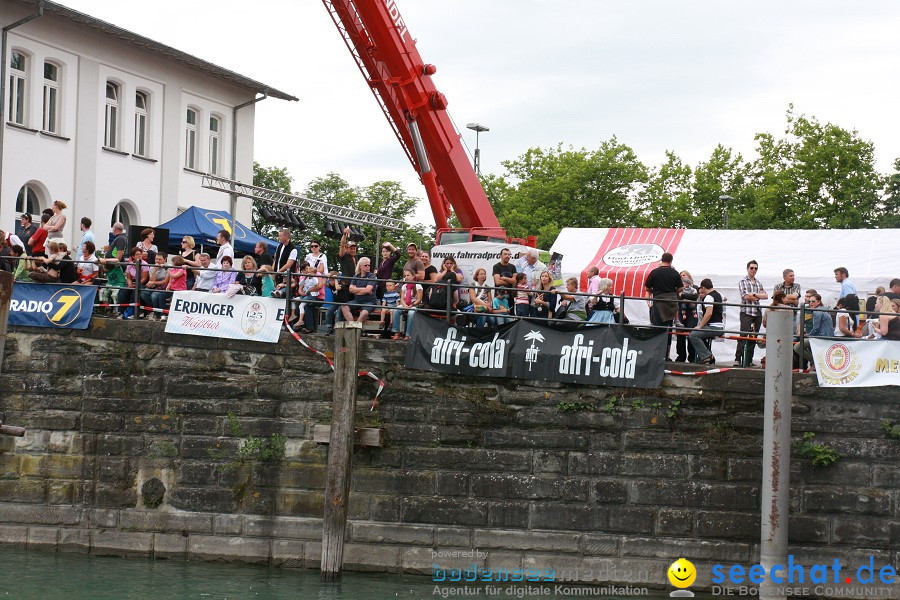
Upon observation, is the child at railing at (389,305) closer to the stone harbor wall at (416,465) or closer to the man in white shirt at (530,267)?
the stone harbor wall at (416,465)

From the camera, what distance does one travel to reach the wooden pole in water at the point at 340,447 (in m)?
13.2

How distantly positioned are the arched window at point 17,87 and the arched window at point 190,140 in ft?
18.4

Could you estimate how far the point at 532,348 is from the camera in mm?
13867

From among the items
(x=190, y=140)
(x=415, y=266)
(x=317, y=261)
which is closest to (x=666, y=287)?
(x=415, y=266)

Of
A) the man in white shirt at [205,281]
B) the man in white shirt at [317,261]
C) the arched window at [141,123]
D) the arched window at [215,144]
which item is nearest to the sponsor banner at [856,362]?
the man in white shirt at [317,261]

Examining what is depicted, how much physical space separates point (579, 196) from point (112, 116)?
26628 mm

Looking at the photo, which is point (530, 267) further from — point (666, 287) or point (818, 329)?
point (818, 329)

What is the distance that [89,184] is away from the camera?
27.1 metres

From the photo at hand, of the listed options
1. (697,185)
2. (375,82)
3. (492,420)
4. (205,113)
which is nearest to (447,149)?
(375,82)

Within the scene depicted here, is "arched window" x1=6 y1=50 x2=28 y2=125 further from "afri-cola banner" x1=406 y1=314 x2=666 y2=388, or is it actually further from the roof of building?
"afri-cola banner" x1=406 y1=314 x2=666 y2=388

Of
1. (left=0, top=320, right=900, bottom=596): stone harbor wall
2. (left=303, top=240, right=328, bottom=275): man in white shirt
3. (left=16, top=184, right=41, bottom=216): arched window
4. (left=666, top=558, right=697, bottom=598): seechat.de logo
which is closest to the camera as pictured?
(left=666, top=558, right=697, bottom=598): seechat.de logo

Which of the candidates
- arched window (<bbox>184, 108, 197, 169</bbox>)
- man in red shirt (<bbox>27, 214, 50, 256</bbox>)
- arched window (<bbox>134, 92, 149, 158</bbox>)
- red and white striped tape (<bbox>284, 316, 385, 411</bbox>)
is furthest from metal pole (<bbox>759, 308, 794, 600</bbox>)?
arched window (<bbox>184, 108, 197, 169</bbox>)

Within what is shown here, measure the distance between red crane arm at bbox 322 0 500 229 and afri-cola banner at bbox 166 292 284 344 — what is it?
699 cm

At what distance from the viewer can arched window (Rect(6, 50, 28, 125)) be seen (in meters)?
25.2
